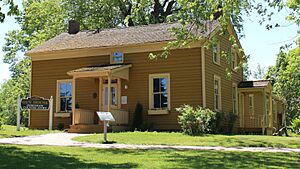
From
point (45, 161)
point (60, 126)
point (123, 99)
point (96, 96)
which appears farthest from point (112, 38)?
point (45, 161)

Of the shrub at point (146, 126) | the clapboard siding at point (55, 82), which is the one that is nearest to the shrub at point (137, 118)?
the shrub at point (146, 126)

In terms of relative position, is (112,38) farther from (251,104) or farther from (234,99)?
(251,104)

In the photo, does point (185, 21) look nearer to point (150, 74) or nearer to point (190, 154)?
point (190, 154)

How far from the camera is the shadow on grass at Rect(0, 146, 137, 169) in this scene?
905cm

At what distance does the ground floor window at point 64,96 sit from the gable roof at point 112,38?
206cm

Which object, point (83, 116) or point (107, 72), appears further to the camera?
point (83, 116)

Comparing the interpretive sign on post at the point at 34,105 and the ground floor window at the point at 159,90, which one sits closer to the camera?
the interpretive sign on post at the point at 34,105

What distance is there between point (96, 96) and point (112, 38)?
12.5 ft

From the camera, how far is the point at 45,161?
32.3 feet

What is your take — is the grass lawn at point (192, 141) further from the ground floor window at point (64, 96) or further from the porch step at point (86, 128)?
the ground floor window at point (64, 96)

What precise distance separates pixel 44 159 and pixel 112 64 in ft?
45.0

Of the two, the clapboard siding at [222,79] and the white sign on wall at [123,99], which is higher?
the clapboard siding at [222,79]

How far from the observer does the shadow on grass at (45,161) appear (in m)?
9.05

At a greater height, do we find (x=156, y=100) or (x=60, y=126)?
(x=156, y=100)
